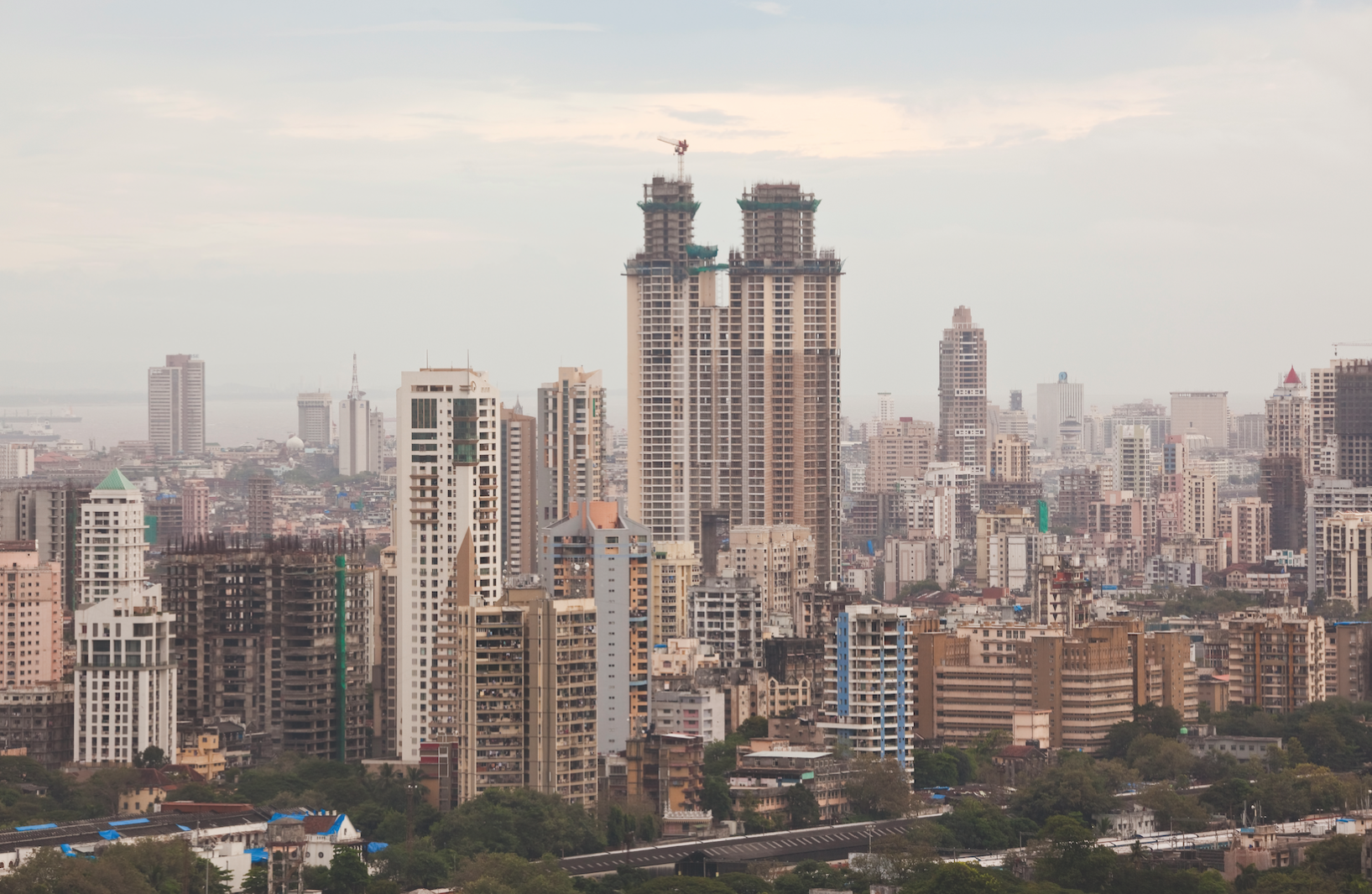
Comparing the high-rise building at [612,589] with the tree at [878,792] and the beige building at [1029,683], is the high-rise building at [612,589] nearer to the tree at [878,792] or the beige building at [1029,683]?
the tree at [878,792]

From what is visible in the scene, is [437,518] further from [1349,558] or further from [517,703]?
[1349,558]

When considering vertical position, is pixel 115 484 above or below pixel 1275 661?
above

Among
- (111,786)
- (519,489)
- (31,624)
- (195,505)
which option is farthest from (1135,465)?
(111,786)

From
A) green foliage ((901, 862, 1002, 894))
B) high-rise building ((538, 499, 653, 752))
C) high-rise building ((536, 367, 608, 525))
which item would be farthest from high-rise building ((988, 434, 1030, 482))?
green foliage ((901, 862, 1002, 894))

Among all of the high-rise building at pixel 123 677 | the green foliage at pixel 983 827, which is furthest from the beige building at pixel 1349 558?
the high-rise building at pixel 123 677

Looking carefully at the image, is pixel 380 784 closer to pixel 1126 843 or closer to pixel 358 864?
pixel 358 864

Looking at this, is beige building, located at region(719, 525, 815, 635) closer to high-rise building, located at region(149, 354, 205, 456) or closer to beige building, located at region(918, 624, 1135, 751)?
beige building, located at region(918, 624, 1135, 751)
